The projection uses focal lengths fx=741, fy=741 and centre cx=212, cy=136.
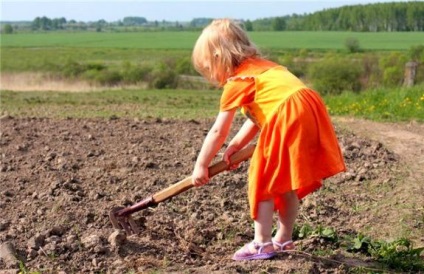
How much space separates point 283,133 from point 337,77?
19.8 m

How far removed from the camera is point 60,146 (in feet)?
24.7

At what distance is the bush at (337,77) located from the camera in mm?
22438

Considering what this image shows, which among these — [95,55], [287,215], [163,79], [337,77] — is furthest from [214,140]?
[95,55]

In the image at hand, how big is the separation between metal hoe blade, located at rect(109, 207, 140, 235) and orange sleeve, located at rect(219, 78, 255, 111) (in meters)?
1.16

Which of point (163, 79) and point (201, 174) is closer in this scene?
point (201, 174)

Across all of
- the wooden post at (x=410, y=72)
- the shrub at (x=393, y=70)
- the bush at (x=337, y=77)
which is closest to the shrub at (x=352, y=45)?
the shrub at (x=393, y=70)

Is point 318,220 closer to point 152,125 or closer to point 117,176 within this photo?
point 117,176

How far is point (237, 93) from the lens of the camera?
3.80 m

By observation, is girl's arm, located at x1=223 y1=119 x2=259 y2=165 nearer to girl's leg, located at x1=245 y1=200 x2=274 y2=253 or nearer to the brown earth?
girl's leg, located at x1=245 y1=200 x2=274 y2=253

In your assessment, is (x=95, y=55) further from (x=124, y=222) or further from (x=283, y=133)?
(x=283, y=133)

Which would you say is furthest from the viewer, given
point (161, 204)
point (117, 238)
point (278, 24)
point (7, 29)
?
point (7, 29)

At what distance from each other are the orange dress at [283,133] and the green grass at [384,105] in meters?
6.03

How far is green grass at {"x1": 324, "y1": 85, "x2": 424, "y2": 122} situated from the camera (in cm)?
980

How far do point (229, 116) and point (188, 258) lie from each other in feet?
2.87
